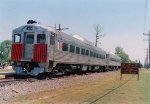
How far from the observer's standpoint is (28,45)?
912 inches

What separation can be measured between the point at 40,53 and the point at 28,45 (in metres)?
1.32

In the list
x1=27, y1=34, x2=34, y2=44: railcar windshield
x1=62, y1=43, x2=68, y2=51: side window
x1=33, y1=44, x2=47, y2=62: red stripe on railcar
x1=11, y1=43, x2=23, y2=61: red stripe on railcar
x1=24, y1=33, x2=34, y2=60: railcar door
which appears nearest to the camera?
x1=33, y1=44, x2=47, y2=62: red stripe on railcar

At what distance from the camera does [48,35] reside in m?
22.5

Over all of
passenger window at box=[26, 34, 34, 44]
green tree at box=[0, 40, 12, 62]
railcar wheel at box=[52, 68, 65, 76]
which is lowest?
railcar wheel at box=[52, 68, 65, 76]

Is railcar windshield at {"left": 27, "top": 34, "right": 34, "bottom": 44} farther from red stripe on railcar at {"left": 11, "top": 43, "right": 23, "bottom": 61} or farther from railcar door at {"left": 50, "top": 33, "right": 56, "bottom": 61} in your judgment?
railcar door at {"left": 50, "top": 33, "right": 56, "bottom": 61}

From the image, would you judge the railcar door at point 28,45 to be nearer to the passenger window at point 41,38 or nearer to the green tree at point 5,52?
the passenger window at point 41,38

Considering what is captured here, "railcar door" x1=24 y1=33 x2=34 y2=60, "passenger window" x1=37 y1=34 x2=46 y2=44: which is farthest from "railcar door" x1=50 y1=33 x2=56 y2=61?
"railcar door" x1=24 y1=33 x2=34 y2=60

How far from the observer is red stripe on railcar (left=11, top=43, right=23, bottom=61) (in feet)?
75.7

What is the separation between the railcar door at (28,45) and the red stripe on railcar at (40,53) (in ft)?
1.27

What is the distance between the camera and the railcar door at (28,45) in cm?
2293

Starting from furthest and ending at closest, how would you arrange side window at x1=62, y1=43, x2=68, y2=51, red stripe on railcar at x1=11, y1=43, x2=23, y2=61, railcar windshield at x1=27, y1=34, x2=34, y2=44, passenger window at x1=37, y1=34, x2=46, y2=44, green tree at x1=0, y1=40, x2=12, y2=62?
1. green tree at x1=0, y1=40, x2=12, y2=62
2. side window at x1=62, y1=43, x2=68, y2=51
3. railcar windshield at x1=27, y1=34, x2=34, y2=44
4. red stripe on railcar at x1=11, y1=43, x2=23, y2=61
5. passenger window at x1=37, y1=34, x2=46, y2=44

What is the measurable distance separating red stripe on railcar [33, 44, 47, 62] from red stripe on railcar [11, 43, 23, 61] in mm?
1163

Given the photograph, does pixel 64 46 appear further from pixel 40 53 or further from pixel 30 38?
pixel 40 53

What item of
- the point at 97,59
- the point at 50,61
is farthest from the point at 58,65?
the point at 97,59
